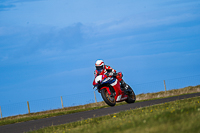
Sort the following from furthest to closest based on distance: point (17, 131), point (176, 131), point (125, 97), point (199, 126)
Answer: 1. point (125, 97)
2. point (17, 131)
3. point (199, 126)
4. point (176, 131)

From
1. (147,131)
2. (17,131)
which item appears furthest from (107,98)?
(147,131)

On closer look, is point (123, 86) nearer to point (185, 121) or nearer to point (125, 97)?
point (125, 97)

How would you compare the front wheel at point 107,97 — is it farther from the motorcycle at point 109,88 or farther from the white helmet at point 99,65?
the white helmet at point 99,65

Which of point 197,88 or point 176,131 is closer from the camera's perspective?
point 176,131

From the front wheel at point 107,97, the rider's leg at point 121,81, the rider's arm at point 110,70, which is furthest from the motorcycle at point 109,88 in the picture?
the rider's leg at point 121,81

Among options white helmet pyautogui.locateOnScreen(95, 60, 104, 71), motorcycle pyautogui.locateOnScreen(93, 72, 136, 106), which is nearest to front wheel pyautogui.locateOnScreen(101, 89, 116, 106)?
motorcycle pyautogui.locateOnScreen(93, 72, 136, 106)

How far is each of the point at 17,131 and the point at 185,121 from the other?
6.14 metres

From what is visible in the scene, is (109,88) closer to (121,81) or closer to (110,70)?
(110,70)

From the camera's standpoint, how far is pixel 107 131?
6.41 m

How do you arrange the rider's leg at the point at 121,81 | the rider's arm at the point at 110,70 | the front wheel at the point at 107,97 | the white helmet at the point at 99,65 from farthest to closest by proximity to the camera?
the rider's leg at the point at 121,81, the rider's arm at the point at 110,70, the white helmet at the point at 99,65, the front wheel at the point at 107,97

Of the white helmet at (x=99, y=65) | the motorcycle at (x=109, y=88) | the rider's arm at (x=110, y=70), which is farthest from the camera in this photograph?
the rider's arm at (x=110, y=70)

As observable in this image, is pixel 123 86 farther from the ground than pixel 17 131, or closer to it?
farther from the ground

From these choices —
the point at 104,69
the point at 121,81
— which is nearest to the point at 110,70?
the point at 104,69

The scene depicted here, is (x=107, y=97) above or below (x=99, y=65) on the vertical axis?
below
